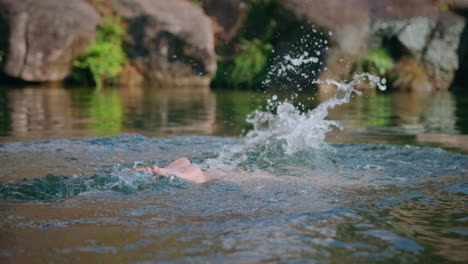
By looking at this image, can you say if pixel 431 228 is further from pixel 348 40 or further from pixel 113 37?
pixel 113 37

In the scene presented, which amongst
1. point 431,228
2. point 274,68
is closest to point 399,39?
point 274,68

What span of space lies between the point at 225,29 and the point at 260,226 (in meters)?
15.5

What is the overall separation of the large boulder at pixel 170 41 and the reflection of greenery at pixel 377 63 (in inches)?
177

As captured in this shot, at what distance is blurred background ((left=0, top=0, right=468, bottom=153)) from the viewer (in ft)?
46.0

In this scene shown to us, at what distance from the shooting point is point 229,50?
17328 millimetres

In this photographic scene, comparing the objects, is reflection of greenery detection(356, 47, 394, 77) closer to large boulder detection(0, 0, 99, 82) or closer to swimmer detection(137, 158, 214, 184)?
large boulder detection(0, 0, 99, 82)

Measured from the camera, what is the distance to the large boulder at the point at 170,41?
1561 centimetres

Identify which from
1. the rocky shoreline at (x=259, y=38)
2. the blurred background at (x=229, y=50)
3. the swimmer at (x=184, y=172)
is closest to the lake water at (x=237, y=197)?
the swimmer at (x=184, y=172)

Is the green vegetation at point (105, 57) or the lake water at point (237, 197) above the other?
the green vegetation at point (105, 57)

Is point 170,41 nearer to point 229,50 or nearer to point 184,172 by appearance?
point 229,50

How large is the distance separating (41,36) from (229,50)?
603 cm

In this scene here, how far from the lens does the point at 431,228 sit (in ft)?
8.38

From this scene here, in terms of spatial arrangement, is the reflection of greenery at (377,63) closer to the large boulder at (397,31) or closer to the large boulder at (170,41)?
the large boulder at (397,31)

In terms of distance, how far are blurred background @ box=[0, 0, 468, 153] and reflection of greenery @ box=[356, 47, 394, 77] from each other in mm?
38
